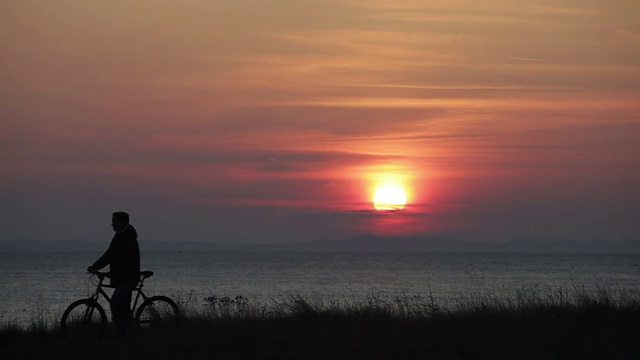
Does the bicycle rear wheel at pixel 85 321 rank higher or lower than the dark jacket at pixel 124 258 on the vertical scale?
lower

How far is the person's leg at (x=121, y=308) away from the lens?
12984 mm

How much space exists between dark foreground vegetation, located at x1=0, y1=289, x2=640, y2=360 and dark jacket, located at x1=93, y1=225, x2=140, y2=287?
849 mm

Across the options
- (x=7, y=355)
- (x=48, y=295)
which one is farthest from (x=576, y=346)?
(x=48, y=295)

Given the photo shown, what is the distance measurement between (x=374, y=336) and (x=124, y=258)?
4.01 meters

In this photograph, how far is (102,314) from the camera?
13305 mm

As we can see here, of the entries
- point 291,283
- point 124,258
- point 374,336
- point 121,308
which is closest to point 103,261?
point 124,258

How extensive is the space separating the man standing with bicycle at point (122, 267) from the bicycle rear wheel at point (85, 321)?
0.37m

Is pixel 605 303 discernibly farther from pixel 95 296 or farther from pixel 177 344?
pixel 95 296

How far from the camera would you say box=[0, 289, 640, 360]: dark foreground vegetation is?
1115cm

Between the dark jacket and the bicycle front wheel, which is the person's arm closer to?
the dark jacket

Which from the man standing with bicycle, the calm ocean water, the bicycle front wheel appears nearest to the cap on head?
the man standing with bicycle

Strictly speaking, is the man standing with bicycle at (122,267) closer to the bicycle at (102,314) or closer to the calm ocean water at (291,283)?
the bicycle at (102,314)

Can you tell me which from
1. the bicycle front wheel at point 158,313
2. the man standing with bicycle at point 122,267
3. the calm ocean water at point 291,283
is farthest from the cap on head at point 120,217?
the calm ocean water at point 291,283

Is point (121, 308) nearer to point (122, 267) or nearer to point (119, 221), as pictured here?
point (122, 267)
